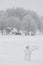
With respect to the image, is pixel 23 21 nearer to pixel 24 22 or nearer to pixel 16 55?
pixel 24 22

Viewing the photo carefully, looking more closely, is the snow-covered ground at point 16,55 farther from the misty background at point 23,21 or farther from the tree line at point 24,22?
the tree line at point 24,22

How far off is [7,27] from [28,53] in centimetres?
1123

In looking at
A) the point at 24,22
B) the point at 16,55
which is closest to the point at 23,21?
the point at 24,22

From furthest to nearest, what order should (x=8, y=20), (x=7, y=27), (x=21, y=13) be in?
(x=21, y=13) < (x=8, y=20) < (x=7, y=27)

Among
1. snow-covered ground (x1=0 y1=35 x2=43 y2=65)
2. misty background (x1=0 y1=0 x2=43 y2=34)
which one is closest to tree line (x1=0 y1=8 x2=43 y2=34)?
misty background (x1=0 y1=0 x2=43 y2=34)

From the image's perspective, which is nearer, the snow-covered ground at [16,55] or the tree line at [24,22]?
the snow-covered ground at [16,55]

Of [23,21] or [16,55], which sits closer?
[16,55]

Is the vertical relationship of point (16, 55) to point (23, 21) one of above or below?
above

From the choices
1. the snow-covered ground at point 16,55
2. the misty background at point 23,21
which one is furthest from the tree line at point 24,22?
the snow-covered ground at point 16,55

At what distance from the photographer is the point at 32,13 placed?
1681 cm

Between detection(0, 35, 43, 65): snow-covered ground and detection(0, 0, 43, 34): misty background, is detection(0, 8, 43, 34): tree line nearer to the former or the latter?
detection(0, 0, 43, 34): misty background

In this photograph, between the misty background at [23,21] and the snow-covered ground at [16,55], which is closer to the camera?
the snow-covered ground at [16,55]

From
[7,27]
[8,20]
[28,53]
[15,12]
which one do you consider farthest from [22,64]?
[15,12]

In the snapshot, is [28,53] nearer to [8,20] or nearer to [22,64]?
[22,64]
